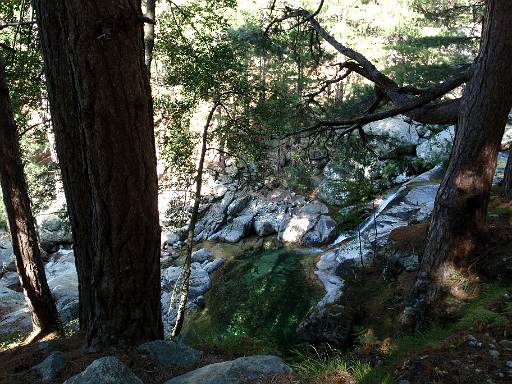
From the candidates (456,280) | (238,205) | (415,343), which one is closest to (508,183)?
(456,280)

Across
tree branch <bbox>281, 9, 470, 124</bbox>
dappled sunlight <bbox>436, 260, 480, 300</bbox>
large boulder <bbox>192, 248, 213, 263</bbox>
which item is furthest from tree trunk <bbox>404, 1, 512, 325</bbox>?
large boulder <bbox>192, 248, 213, 263</bbox>

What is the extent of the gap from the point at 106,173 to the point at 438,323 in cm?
425

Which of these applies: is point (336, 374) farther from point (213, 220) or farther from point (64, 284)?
point (213, 220)

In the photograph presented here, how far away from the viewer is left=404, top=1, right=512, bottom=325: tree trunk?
425 cm

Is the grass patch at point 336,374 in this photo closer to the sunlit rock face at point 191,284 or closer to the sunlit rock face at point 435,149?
the sunlit rock face at point 191,284

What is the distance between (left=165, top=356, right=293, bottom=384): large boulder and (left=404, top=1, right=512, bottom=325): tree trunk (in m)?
3.08

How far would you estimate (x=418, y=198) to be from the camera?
12.9 meters

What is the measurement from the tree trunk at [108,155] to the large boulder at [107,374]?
42cm

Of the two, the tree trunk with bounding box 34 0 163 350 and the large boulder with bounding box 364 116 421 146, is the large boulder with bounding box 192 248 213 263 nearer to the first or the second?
the large boulder with bounding box 364 116 421 146

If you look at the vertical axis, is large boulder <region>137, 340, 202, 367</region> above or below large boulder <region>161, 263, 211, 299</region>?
above

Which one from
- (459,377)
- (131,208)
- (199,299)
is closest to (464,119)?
(459,377)

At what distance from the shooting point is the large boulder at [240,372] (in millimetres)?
2391

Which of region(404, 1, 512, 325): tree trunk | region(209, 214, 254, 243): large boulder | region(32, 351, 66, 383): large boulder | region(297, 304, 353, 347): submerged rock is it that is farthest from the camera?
region(209, 214, 254, 243): large boulder

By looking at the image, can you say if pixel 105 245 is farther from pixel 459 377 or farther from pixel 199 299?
pixel 199 299
